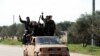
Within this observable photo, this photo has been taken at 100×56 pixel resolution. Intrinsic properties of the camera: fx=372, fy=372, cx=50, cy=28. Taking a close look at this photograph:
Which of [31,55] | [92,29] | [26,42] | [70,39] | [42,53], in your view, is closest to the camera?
[42,53]

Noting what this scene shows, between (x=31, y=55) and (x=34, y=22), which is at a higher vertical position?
(x=34, y=22)

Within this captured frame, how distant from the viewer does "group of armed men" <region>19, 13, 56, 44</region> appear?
21.4 metres

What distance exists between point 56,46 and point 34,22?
4088 millimetres

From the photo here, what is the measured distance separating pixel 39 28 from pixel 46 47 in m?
3.78

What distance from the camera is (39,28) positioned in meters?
21.7

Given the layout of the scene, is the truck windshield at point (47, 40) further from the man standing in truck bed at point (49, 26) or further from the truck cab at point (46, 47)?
the man standing in truck bed at point (49, 26)

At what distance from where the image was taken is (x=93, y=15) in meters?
43.5

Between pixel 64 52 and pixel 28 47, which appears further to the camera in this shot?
pixel 28 47

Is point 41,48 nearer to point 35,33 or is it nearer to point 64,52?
point 64,52

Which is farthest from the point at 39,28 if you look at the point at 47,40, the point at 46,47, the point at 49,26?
the point at 46,47

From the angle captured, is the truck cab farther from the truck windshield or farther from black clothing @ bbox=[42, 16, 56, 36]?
black clothing @ bbox=[42, 16, 56, 36]

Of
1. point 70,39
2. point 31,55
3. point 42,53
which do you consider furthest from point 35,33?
point 70,39

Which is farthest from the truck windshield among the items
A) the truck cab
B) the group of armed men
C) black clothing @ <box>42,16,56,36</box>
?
black clothing @ <box>42,16,56,36</box>

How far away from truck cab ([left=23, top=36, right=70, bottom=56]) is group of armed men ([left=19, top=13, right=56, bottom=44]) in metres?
1.46
